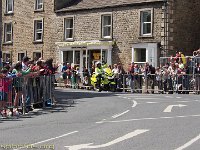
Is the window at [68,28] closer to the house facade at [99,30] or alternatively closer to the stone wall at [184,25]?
the house facade at [99,30]

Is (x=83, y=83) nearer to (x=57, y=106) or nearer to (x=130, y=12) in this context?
(x=130, y=12)

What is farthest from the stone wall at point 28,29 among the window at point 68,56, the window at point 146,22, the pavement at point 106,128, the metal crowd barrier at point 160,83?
the pavement at point 106,128

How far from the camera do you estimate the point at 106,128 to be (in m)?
13.3

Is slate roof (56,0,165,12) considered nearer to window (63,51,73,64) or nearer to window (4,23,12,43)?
A: window (63,51,73,64)

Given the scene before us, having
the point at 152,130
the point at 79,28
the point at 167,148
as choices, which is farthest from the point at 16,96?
the point at 79,28

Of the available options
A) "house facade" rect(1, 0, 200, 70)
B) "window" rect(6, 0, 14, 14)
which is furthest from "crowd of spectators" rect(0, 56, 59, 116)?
"window" rect(6, 0, 14, 14)

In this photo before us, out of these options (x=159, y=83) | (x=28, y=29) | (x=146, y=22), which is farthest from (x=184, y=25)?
(x=28, y=29)

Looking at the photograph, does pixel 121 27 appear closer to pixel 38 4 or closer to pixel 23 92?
pixel 38 4

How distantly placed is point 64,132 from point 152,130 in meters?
2.31

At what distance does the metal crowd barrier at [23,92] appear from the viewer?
55.3 feet

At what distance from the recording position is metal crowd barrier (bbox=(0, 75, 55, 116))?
16.8 metres

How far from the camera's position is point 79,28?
41.4 meters

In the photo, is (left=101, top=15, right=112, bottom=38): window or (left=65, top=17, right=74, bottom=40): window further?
(left=65, top=17, right=74, bottom=40): window

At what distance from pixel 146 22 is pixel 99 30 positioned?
4434 mm
